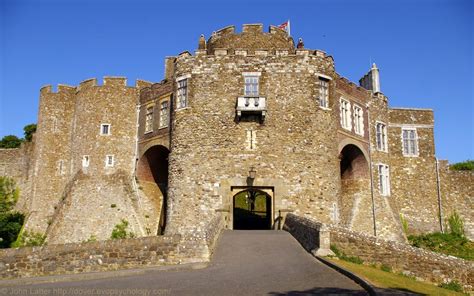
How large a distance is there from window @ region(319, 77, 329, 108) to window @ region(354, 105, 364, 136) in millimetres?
4549

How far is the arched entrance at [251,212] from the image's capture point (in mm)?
30028

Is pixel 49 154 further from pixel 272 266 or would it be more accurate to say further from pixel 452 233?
pixel 452 233

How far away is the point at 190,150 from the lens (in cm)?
2538

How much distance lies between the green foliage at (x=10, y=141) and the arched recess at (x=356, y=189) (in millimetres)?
43281

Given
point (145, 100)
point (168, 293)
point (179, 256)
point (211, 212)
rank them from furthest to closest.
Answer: point (145, 100), point (211, 212), point (179, 256), point (168, 293)

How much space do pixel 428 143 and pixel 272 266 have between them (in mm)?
24205

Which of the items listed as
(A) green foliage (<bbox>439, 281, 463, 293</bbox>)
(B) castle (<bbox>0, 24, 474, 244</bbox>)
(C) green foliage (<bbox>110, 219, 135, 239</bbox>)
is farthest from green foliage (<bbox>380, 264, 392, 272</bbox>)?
(C) green foliage (<bbox>110, 219, 135, 239</bbox>)

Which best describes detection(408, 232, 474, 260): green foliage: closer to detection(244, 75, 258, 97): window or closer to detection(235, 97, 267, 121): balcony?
detection(235, 97, 267, 121): balcony

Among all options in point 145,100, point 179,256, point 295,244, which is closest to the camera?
point 179,256

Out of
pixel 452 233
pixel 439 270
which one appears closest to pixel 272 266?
pixel 439 270

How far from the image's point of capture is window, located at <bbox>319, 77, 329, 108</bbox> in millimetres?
26070

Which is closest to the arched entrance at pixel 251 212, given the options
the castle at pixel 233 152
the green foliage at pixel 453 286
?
the castle at pixel 233 152

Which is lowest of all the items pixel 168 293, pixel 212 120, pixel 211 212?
pixel 168 293

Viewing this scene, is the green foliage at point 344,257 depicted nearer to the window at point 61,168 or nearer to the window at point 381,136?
the window at point 381,136
